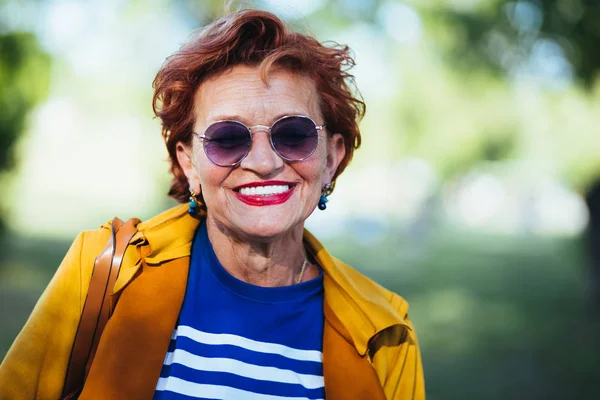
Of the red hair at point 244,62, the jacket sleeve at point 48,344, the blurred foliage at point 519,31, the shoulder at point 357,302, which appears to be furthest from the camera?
the blurred foliage at point 519,31

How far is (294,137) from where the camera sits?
6.95 feet

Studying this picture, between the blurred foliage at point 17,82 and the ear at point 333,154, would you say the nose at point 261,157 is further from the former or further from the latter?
the blurred foliage at point 17,82

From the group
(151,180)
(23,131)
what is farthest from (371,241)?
(23,131)

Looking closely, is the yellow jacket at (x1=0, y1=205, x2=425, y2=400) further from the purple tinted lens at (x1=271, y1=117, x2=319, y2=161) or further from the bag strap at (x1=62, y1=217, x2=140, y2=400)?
the purple tinted lens at (x1=271, y1=117, x2=319, y2=161)

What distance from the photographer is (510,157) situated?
8.87m

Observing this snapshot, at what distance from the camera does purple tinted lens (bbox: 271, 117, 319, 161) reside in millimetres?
2092

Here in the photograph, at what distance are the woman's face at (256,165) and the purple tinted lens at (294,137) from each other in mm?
25

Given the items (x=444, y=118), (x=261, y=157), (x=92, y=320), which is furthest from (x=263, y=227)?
(x=444, y=118)

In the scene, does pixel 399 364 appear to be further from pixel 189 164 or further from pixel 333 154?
pixel 189 164

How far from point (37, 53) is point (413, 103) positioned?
548 centimetres

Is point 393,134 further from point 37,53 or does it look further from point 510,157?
point 37,53

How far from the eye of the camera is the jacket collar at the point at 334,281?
2.15 meters

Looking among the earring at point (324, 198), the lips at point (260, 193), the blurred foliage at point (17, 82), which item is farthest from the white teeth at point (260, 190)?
the blurred foliage at point (17, 82)

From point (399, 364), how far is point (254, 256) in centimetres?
66
